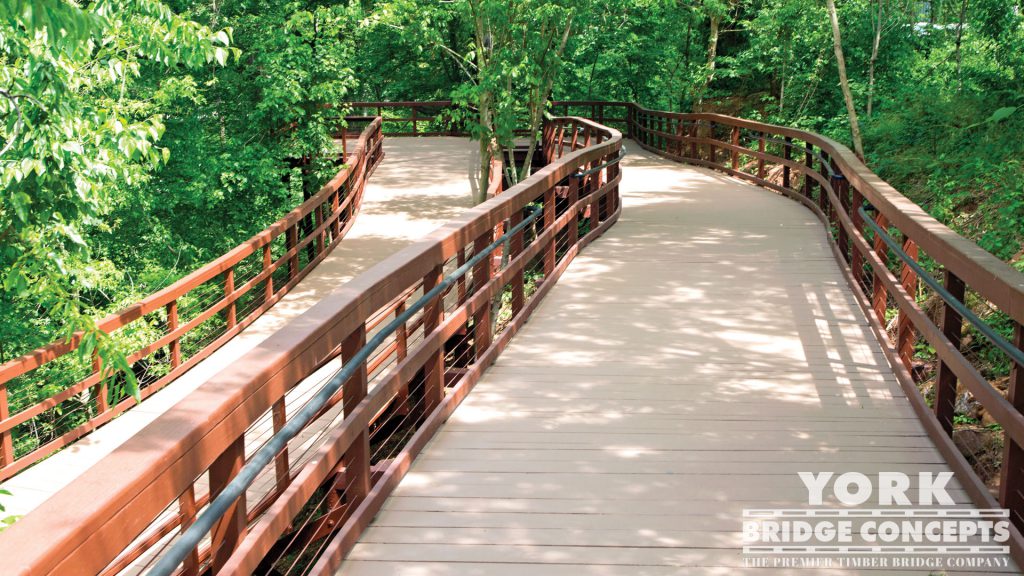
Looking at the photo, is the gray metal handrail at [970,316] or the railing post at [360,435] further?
the railing post at [360,435]

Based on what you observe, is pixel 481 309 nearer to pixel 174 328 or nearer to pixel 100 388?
pixel 100 388

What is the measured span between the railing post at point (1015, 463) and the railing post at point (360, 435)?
246 centimetres

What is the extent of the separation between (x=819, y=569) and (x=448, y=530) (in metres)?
1.40

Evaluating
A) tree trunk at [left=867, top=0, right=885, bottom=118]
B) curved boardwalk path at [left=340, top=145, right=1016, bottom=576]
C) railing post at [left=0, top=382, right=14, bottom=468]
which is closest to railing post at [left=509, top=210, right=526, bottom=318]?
curved boardwalk path at [left=340, top=145, right=1016, bottom=576]

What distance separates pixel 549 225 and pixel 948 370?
3.91m

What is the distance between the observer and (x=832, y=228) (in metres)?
10.8

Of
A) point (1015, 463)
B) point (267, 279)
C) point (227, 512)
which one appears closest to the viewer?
point (227, 512)

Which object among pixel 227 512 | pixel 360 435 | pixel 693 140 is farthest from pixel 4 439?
pixel 693 140

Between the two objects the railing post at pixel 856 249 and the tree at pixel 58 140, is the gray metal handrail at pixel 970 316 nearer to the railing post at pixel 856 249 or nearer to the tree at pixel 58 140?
the railing post at pixel 856 249

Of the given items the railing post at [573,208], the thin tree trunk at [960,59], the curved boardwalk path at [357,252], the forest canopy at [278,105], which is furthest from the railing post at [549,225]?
the thin tree trunk at [960,59]

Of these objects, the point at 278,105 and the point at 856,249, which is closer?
the point at 856,249

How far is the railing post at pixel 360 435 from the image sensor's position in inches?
150

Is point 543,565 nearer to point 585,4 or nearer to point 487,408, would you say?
point 487,408

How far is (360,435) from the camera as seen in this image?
154 inches
